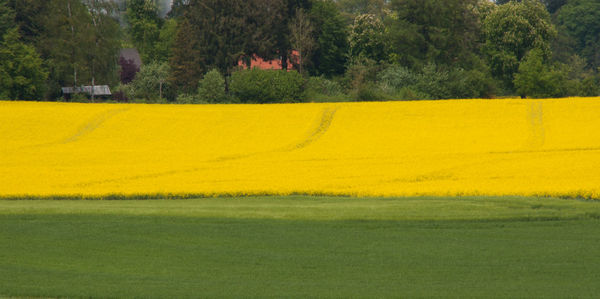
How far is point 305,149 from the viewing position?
109 feet

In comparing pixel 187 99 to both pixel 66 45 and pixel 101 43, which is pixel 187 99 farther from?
pixel 66 45

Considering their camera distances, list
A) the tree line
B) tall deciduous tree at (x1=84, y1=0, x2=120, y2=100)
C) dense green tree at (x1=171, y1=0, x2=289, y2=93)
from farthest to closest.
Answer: dense green tree at (x1=171, y1=0, x2=289, y2=93)
tall deciduous tree at (x1=84, y1=0, x2=120, y2=100)
the tree line

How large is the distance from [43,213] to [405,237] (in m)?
8.28

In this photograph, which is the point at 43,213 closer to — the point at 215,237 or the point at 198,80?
the point at 215,237

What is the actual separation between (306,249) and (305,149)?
20.1 metres

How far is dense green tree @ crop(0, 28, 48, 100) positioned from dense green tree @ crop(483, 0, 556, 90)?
40668 mm

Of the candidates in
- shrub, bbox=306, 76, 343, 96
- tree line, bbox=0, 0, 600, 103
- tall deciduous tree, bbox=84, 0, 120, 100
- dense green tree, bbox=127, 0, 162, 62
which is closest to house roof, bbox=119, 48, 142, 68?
dense green tree, bbox=127, 0, 162, 62

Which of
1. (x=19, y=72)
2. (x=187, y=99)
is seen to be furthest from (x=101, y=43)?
(x=187, y=99)

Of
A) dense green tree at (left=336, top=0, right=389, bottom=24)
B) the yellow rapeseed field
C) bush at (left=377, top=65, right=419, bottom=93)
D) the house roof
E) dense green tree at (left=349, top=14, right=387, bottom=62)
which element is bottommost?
the yellow rapeseed field

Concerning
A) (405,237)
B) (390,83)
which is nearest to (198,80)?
(390,83)

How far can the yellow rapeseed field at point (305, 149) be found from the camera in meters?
22.5

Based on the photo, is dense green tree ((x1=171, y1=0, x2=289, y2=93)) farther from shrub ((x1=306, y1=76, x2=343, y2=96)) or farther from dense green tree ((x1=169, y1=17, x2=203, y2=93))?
shrub ((x1=306, y1=76, x2=343, y2=96))

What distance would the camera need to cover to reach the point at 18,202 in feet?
67.4

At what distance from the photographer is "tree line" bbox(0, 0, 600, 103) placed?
193 ft
